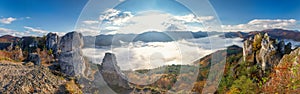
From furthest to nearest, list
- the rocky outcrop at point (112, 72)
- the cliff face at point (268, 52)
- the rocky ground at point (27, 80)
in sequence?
1. the cliff face at point (268, 52)
2. the rocky outcrop at point (112, 72)
3. the rocky ground at point (27, 80)

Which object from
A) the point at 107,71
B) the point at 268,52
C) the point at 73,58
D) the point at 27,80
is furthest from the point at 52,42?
the point at 268,52

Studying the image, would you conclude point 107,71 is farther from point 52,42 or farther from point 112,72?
point 52,42

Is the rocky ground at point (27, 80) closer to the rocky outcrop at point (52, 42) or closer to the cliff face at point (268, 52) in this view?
the rocky outcrop at point (52, 42)

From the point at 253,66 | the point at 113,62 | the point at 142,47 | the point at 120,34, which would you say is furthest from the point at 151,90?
the point at 120,34

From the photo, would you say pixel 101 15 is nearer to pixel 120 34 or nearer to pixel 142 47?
pixel 120 34

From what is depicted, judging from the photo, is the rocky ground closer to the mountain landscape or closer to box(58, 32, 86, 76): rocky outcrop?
the mountain landscape

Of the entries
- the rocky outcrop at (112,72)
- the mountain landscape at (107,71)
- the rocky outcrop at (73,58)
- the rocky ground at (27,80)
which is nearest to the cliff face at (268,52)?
the mountain landscape at (107,71)

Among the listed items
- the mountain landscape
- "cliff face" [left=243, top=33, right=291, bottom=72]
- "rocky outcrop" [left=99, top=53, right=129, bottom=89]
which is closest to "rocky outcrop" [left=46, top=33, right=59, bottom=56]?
the mountain landscape

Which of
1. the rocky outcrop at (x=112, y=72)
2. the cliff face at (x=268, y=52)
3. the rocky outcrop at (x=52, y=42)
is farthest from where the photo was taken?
the rocky outcrop at (x=52, y=42)
